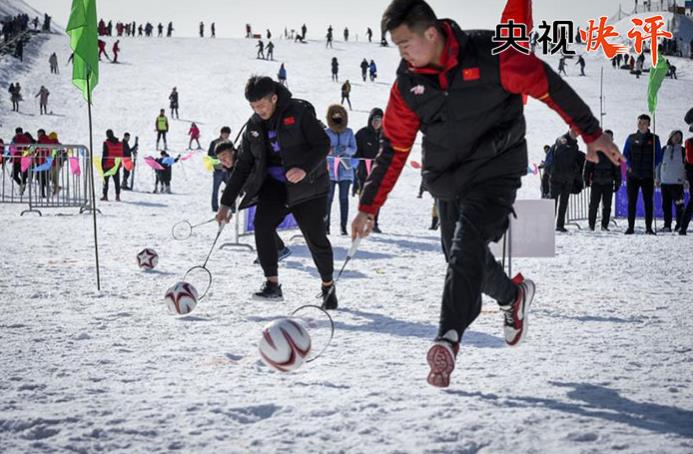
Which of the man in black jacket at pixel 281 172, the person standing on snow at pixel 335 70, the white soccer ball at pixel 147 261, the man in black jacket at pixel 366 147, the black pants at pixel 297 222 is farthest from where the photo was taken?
the person standing on snow at pixel 335 70

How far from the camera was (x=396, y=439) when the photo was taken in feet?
9.87

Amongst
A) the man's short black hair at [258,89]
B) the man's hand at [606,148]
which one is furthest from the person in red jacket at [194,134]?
the man's hand at [606,148]

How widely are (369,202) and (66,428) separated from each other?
5.83 ft

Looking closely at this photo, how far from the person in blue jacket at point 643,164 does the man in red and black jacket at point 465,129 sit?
9.73 metres

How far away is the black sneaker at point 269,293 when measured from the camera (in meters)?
6.50

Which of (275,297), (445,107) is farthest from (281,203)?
(445,107)

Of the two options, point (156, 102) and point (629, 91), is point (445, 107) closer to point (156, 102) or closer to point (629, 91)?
point (156, 102)

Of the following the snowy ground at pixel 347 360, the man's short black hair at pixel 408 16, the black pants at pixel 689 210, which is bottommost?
the snowy ground at pixel 347 360

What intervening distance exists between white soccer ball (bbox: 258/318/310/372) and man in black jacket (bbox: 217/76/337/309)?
1.88 m

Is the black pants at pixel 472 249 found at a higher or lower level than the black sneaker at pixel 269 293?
higher

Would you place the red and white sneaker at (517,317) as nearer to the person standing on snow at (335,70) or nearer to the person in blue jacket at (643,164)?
the person in blue jacket at (643,164)

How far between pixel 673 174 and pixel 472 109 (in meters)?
10.8

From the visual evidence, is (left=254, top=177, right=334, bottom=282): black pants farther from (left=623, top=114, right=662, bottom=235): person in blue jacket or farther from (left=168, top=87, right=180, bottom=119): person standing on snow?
(left=168, top=87, right=180, bottom=119): person standing on snow

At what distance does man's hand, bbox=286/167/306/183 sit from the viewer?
18.8 ft
